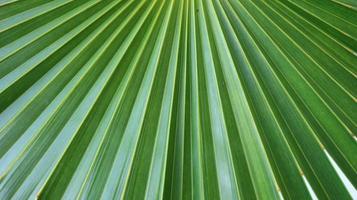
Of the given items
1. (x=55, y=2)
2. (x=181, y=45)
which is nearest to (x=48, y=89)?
(x=55, y=2)

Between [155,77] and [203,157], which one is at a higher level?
[155,77]

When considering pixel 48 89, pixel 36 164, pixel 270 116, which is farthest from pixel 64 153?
pixel 270 116

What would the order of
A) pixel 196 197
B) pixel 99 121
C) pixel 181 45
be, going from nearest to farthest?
1. pixel 196 197
2. pixel 99 121
3. pixel 181 45

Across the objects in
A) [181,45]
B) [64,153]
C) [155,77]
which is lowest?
[64,153]

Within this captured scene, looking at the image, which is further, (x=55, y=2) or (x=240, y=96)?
(x=55, y=2)

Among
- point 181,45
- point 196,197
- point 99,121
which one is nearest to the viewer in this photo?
point 196,197

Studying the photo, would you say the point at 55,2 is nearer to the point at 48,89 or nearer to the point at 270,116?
the point at 48,89
